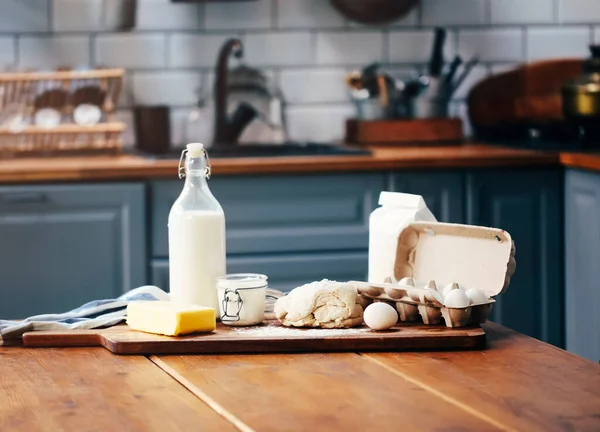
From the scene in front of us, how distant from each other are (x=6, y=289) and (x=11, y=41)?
3.43ft

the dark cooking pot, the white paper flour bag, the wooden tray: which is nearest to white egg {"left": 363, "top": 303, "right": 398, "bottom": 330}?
the white paper flour bag

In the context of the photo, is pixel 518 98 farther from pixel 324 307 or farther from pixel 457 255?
pixel 324 307

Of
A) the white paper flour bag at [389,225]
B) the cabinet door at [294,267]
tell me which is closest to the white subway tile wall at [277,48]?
the cabinet door at [294,267]

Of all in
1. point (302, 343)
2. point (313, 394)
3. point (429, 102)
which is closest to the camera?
point (313, 394)

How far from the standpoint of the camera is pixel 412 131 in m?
3.70

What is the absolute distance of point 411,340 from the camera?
A: 58.5 inches

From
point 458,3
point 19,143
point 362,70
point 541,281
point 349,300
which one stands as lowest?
point 541,281

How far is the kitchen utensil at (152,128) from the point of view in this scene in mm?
3664

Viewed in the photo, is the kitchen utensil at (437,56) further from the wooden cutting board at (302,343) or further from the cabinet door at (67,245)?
the wooden cutting board at (302,343)

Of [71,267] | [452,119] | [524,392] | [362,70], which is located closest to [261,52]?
[362,70]

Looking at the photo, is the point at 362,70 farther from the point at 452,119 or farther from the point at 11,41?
the point at 11,41

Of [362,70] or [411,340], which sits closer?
[411,340]

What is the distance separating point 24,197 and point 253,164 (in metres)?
0.69

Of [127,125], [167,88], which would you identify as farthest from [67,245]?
[167,88]
